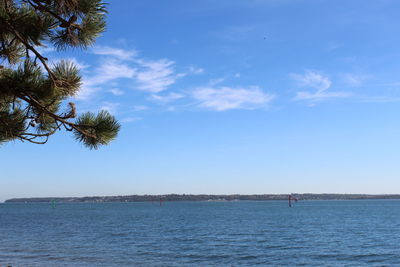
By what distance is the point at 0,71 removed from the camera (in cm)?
809

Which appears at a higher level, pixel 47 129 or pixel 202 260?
pixel 47 129

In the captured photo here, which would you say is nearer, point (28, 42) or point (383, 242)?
point (28, 42)

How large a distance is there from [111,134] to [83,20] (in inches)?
83.7

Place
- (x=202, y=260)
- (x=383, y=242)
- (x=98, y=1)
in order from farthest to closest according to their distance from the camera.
→ (x=383, y=242) < (x=202, y=260) < (x=98, y=1)

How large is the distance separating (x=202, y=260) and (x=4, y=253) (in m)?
14.0

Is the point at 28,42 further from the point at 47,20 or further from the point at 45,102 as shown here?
the point at 45,102

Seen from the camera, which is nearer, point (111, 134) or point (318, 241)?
point (111, 134)

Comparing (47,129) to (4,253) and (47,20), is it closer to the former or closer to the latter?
(47,20)

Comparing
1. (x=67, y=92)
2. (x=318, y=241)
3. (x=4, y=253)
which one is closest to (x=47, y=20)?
(x=67, y=92)

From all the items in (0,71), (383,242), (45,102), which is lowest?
(383,242)

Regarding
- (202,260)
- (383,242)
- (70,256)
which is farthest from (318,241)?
(70,256)

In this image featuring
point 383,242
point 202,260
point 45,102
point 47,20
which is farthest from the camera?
point 383,242

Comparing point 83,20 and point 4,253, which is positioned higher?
point 83,20

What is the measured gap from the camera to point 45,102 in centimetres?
832
